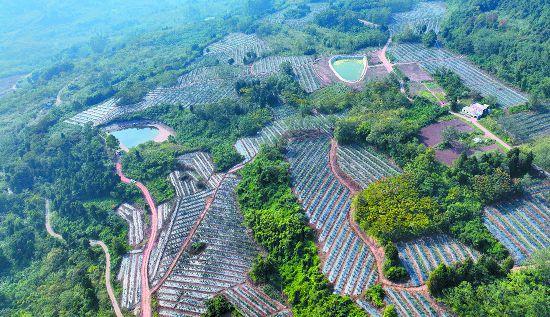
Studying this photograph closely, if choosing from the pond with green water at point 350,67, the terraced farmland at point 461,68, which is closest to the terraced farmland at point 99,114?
the pond with green water at point 350,67

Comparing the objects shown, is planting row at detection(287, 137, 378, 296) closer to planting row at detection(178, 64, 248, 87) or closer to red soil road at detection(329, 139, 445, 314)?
red soil road at detection(329, 139, 445, 314)

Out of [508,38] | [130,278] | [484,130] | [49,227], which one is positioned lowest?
[49,227]

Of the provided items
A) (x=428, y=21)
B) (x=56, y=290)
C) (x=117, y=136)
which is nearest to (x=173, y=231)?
(x=56, y=290)

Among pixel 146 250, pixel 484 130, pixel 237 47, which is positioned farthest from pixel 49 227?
pixel 237 47

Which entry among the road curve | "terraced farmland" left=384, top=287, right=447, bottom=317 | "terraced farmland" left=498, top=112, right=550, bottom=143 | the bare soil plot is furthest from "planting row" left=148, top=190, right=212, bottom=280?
"terraced farmland" left=498, top=112, right=550, bottom=143

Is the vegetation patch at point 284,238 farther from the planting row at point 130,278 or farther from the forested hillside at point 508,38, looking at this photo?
the forested hillside at point 508,38

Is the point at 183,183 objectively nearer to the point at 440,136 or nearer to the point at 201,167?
the point at 201,167
